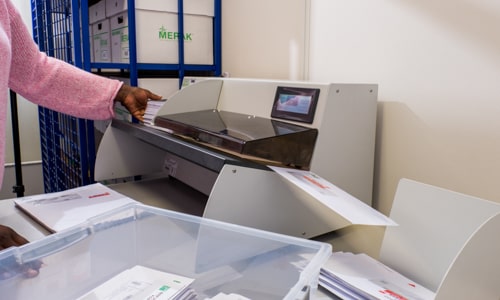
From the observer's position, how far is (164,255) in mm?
907

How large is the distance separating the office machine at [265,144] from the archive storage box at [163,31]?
251mm

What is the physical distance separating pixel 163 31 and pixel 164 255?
0.95 metres

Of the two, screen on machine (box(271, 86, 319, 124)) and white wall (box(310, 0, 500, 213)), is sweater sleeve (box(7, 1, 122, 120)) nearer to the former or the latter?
screen on machine (box(271, 86, 319, 124))

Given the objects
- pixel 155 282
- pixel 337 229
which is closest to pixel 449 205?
pixel 337 229

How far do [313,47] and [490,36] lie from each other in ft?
1.95

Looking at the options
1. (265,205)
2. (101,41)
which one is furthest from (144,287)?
(101,41)

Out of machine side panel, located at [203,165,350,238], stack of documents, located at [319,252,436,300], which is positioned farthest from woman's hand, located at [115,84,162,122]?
stack of documents, located at [319,252,436,300]

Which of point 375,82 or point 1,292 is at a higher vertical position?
point 375,82

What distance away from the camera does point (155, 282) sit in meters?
0.81

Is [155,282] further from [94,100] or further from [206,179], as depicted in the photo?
[94,100]

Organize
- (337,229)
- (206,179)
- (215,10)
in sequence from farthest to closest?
(215,10) < (206,179) < (337,229)

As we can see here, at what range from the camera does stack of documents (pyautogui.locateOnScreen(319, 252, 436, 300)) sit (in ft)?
2.39

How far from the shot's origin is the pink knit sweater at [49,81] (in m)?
1.08

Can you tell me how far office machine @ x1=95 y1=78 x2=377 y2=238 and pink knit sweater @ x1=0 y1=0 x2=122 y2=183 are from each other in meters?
0.12
